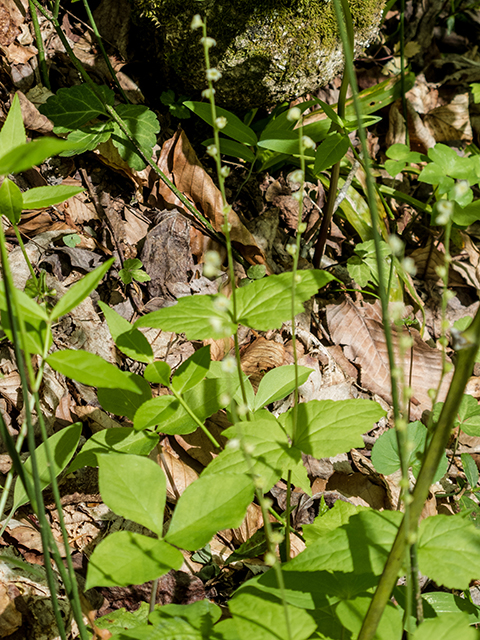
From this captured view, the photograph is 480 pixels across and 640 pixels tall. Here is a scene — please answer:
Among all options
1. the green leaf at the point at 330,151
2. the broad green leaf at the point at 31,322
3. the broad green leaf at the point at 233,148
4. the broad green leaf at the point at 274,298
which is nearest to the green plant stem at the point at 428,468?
the broad green leaf at the point at 274,298

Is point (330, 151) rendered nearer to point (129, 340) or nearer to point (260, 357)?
point (260, 357)

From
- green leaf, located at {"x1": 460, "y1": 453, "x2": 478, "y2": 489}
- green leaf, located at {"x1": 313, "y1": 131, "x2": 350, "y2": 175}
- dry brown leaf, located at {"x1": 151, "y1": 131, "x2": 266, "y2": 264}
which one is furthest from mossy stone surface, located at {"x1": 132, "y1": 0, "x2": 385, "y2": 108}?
green leaf, located at {"x1": 460, "y1": 453, "x2": 478, "y2": 489}

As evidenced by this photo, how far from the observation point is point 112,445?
1.29 m

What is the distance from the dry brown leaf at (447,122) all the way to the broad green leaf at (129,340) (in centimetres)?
367

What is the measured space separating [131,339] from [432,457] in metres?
0.78

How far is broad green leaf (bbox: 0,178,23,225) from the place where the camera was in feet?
4.05

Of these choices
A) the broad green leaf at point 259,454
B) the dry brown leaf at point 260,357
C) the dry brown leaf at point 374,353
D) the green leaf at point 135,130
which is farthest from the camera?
the dry brown leaf at point 374,353

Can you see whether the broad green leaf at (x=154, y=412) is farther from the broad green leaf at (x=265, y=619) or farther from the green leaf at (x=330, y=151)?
the green leaf at (x=330, y=151)

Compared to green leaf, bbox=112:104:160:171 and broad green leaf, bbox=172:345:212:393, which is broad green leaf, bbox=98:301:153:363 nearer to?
broad green leaf, bbox=172:345:212:393

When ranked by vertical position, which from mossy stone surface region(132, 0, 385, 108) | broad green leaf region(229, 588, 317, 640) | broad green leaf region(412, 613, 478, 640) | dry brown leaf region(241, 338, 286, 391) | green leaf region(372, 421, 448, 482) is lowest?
green leaf region(372, 421, 448, 482)

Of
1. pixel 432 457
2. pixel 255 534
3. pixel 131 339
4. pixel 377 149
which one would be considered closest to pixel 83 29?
pixel 377 149

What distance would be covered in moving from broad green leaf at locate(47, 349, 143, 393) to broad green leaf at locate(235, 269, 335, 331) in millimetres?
341

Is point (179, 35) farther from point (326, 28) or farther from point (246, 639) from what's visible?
point (246, 639)

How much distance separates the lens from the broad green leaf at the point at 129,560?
84 centimetres
